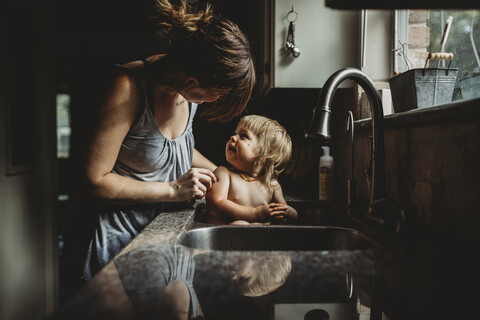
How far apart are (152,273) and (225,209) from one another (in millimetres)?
759

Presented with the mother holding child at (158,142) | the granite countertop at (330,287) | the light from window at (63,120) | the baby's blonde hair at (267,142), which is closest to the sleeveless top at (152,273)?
the granite countertop at (330,287)

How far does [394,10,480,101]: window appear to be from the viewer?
3.58ft

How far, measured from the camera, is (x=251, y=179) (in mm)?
1444

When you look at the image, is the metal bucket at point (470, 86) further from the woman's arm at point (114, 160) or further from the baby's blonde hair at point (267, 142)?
the woman's arm at point (114, 160)

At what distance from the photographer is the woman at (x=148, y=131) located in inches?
41.3

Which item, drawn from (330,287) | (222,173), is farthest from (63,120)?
(330,287)

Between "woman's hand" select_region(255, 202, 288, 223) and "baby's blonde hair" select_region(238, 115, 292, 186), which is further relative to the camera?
"baby's blonde hair" select_region(238, 115, 292, 186)

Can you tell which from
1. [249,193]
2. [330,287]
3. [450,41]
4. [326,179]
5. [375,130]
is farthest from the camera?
[326,179]

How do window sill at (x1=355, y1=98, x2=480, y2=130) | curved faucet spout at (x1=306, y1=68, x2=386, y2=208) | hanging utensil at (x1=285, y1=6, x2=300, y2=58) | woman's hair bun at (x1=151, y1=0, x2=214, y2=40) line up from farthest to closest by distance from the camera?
hanging utensil at (x1=285, y1=6, x2=300, y2=58), woman's hair bun at (x1=151, y1=0, x2=214, y2=40), curved faucet spout at (x1=306, y1=68, x2=386, y2=208), window sill at (x1=355, y1=98, x2=480, y2=130)

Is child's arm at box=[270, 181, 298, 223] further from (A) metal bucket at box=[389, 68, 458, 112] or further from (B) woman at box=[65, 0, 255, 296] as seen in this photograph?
(A) metal bucket at box=[389, 68, 458, 112]

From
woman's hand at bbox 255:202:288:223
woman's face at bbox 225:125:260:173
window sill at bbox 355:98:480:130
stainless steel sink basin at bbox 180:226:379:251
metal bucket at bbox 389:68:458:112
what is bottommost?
stainless steel sink basin at bbox 180:226:379:251

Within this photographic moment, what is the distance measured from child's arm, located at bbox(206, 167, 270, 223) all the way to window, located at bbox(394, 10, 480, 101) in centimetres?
75

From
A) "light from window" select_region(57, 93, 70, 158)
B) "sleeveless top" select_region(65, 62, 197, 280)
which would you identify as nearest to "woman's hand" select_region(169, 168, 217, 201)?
"sleeveless top" select_region(65, 62, 197, 280)

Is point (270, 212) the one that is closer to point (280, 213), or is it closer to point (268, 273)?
point (280, 213)
